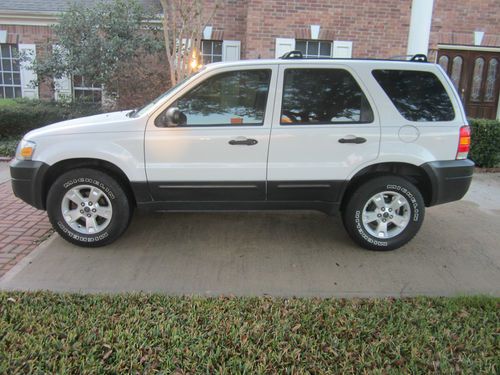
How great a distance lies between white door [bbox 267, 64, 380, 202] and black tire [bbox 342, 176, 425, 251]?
24 centimetres

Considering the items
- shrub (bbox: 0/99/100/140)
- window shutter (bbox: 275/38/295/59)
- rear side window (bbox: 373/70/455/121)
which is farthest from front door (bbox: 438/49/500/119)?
shrub (bbox: 0/99/100/140)

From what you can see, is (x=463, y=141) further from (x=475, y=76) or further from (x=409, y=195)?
(x=475, y=76)

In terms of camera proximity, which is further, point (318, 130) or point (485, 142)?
point (485, 142)

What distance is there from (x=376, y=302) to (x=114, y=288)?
208cm

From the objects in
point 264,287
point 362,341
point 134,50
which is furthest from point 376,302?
point 134,50

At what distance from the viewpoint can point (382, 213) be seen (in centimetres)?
445

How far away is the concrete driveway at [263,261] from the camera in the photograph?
148 inches

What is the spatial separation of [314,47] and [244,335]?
34.1ft

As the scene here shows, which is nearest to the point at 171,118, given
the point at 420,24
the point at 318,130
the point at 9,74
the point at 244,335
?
the point at 318,130

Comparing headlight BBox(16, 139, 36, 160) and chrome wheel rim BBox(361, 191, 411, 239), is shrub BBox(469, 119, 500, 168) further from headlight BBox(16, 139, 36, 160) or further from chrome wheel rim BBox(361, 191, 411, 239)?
headlight BBox(16, 139, 36, 160)

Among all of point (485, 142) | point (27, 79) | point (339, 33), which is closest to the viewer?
point (485, 142)

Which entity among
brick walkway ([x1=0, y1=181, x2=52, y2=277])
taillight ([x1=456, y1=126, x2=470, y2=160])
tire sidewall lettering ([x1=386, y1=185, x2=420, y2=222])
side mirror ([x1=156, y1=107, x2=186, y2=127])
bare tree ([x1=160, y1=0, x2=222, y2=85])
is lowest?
brick walkway ([x1=0, y1=181, x2=52, y2=277])

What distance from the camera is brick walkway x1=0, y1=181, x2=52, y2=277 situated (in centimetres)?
425

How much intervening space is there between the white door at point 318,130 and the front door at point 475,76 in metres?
9.40
